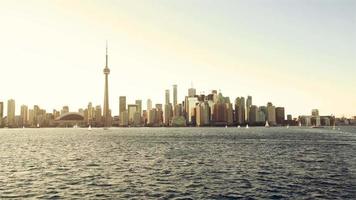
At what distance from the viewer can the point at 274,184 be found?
56.1 m

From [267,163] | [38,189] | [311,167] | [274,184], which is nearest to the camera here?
[38,189]

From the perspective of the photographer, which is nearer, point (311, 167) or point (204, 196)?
point (204, 196)

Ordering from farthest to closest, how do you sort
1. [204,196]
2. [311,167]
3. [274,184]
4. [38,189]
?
[311,167]
[274,184]
[38,189]
[204,196]

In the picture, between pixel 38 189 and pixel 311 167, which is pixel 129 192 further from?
pixel 311 167

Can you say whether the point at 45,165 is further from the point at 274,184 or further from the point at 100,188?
the point at 274,184

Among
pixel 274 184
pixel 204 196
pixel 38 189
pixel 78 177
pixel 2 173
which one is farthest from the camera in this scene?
pixel 2 173

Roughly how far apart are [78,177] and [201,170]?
21.1 meters

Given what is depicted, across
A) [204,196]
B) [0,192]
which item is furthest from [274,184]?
[0,192]

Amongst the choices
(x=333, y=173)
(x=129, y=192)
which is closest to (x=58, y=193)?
(x=129, y=192)

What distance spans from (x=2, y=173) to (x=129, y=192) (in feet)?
95.0

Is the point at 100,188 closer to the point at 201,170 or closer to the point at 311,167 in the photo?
the point at 201,170

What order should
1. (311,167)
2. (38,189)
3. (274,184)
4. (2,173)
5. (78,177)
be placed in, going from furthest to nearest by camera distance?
(311,167)
(2,173)
(78,177)
(274,184)
(38,189)

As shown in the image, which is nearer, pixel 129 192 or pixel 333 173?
pixel 129 192

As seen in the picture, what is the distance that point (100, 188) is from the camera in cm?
5259
